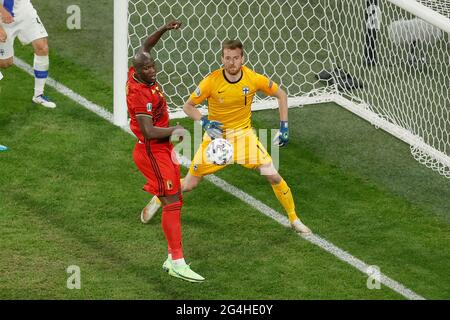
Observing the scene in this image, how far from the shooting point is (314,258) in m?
10.3

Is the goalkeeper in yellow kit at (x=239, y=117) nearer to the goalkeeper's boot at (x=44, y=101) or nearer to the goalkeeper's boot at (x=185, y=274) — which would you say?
the goalkeeper's boot at (x=185, y=274)

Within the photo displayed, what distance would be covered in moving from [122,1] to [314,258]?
3.89 meters

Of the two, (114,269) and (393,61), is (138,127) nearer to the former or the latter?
(114,269)

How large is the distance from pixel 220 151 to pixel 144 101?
0.92 m

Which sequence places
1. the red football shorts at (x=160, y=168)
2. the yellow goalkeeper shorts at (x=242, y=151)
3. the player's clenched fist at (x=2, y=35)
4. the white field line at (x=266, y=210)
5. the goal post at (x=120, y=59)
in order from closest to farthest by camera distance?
1. the red football shorts at (x=160, y=168)
2. the white field line at (x=266, y=210)
3. the yellow goalkeeper shorts at (x=242, y=151)
4. the player's clenched fist at (x=2, y=35)
5. the goal post at (x=120, y=59)

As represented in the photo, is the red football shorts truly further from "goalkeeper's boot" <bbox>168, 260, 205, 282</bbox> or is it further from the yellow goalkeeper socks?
the yellow goalkeeper socks

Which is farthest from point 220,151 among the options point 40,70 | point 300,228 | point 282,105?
point 40,70

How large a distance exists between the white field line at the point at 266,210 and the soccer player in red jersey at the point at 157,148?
135 centimetres

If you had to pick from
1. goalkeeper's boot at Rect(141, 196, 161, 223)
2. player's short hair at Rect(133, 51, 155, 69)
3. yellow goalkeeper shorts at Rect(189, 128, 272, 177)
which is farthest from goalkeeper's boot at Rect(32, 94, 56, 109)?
player's short hair at Rect(133, 51, 155, 69)

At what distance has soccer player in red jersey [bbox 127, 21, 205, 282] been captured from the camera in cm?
953

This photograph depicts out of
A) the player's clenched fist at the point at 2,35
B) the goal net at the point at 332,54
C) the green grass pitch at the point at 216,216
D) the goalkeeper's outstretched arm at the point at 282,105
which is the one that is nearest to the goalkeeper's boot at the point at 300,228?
the green grass pitch at the point at 216,216

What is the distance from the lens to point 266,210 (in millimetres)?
11273

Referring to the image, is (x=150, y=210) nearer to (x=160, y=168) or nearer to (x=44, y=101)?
(x=160, y=168)

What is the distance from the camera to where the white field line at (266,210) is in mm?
9875
